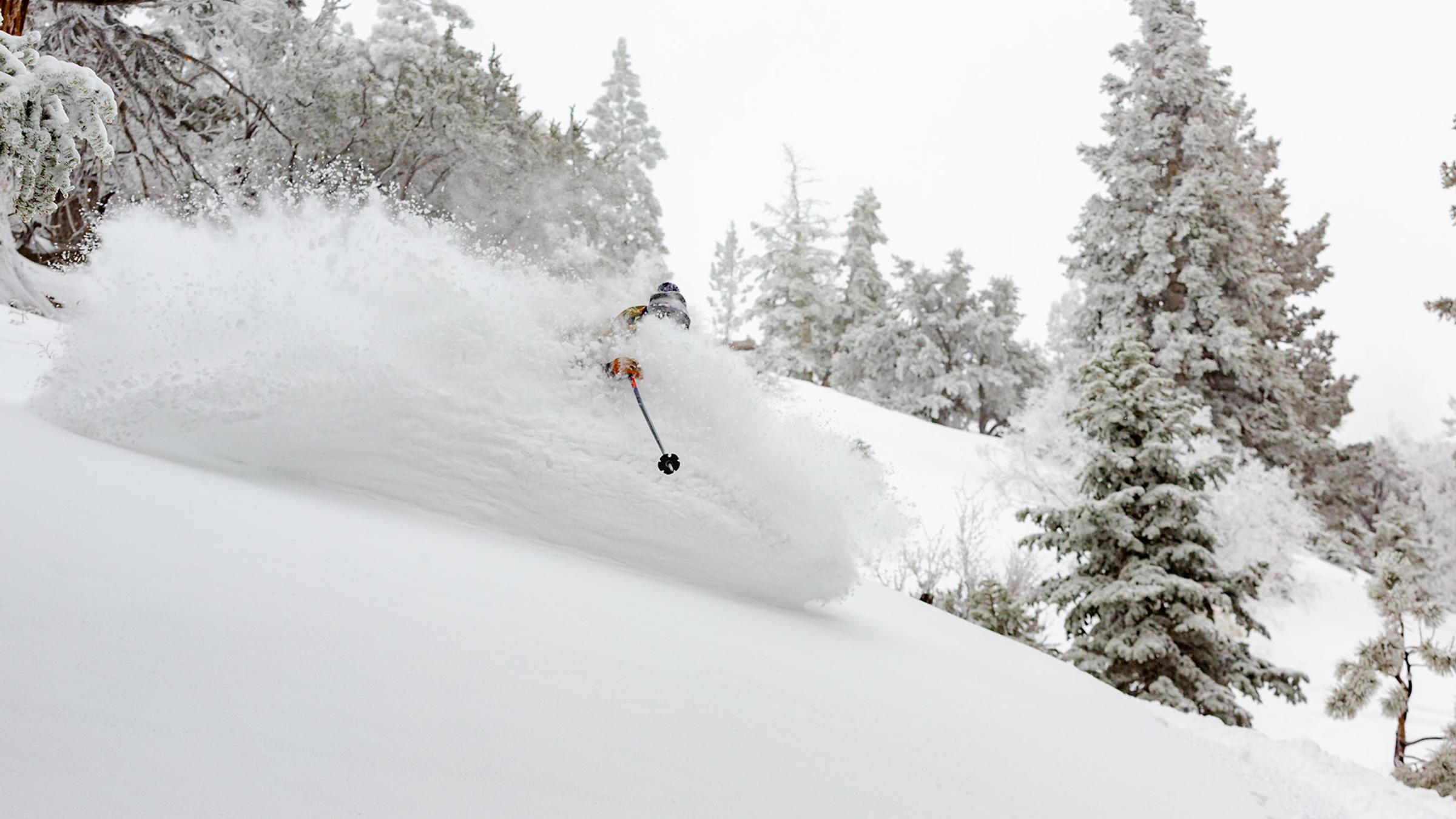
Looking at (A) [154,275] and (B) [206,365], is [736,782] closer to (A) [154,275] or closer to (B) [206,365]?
(B) [206,365]

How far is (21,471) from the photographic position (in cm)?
302

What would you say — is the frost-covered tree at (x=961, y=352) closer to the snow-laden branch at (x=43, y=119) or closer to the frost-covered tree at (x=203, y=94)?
the frost-covered tree at (x=203, y=94)

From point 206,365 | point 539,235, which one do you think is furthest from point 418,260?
point 539,235

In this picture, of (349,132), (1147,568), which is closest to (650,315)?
(1147,568)

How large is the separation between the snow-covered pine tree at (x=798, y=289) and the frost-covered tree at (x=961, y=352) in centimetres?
525

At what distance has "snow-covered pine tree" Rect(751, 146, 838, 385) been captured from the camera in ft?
109

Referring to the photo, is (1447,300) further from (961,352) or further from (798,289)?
(798,289)

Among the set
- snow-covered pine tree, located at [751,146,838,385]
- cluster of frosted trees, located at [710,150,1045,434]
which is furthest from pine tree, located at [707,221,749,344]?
snow-covered pine tree, located at [751,146,838,385]

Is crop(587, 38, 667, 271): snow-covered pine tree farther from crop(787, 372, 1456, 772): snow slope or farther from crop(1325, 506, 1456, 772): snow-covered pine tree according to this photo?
crop(1325, 506, 1456, 772): snow-covered pine tree

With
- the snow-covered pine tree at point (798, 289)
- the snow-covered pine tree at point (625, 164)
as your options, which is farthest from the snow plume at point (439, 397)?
the snow-covered pine tree at point (798, 289)

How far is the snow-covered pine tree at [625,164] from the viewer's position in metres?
24.1

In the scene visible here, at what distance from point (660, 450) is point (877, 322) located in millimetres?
24966

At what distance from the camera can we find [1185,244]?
65.4ft

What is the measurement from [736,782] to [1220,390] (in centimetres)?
2137
